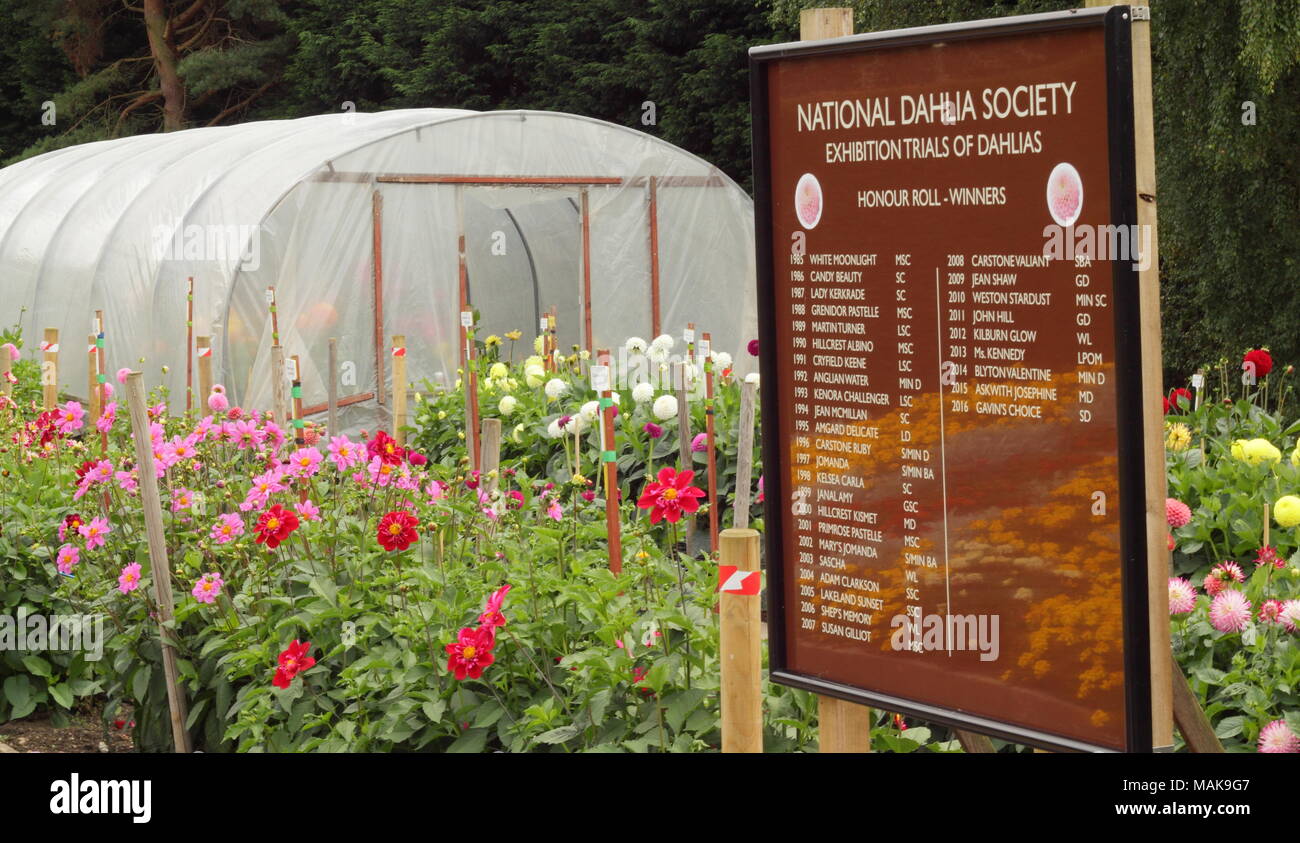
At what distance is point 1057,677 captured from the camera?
2.31 metres

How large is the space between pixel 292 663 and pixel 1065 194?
1.97m

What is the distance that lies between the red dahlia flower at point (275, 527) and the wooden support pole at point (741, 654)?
1570mm

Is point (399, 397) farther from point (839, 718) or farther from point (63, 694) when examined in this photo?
point (839, 718)

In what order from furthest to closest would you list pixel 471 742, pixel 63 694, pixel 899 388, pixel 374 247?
1. pixel 374 247
2. pixel 63 694
3. pixel 471 742
4. pixel 899 388

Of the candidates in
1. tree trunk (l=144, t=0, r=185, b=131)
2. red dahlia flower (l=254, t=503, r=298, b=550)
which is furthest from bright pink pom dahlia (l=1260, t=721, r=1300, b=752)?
tree trunk (l=144, t=0, r=185, b=131)

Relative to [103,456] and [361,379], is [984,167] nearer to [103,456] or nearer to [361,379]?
[103,456]

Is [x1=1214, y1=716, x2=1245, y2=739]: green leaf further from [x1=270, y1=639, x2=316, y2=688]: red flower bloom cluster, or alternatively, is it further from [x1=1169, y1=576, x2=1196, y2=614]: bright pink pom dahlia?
[x1=270, y1=639, x2=316, y2=688]: red flower bloom cluster

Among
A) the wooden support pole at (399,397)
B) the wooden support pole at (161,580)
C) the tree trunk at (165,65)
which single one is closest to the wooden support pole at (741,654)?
the wooden support pole at (161,580)

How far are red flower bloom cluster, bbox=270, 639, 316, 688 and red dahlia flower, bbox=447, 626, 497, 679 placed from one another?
0.46 meters

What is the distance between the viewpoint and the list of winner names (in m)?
2.30

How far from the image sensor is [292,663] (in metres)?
3.34

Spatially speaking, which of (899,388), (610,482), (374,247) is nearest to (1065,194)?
(899,388)

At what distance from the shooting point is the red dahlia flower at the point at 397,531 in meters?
3.68
